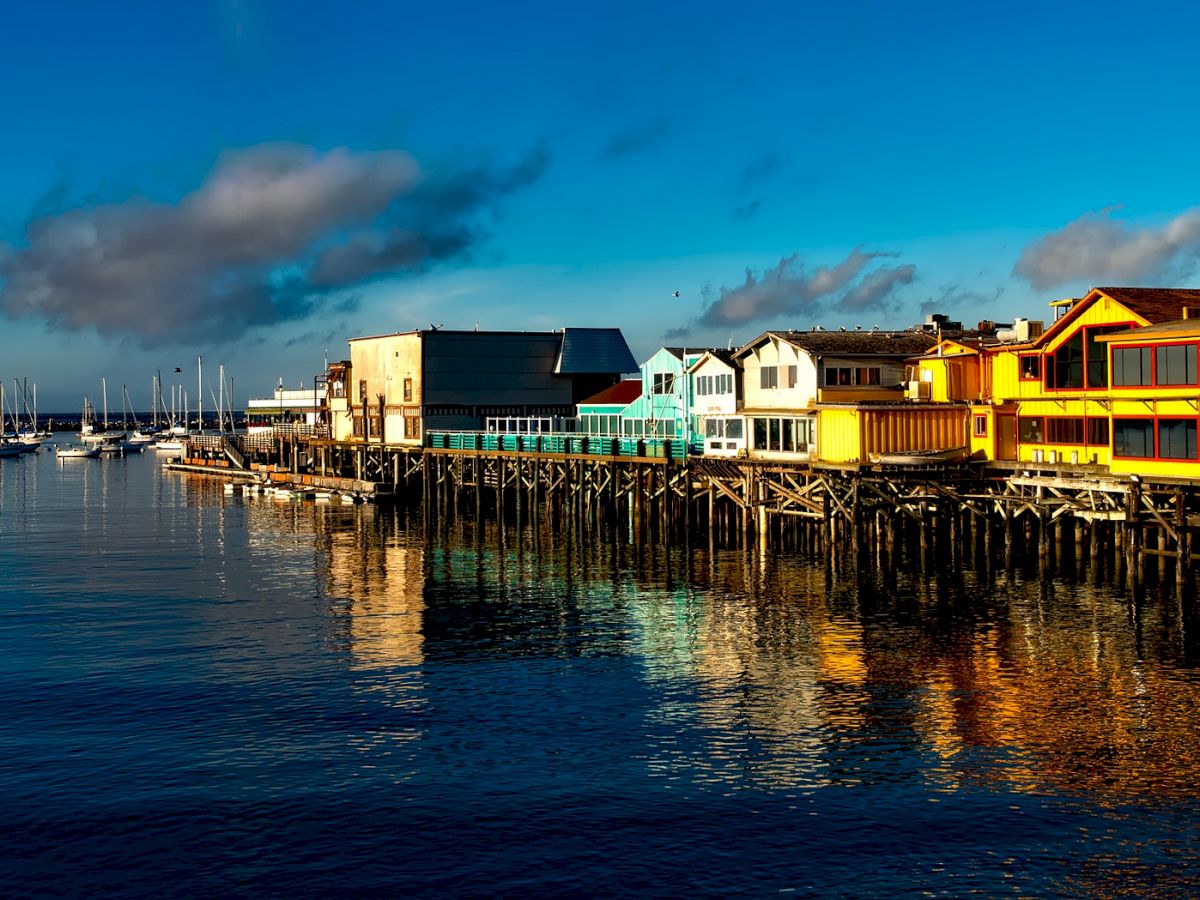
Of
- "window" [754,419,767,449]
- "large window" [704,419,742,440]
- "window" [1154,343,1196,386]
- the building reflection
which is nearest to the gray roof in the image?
the building reflection

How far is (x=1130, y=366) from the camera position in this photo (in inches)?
2046

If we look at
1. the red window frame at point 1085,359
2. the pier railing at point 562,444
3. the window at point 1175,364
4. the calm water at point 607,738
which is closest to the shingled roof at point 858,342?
the pier railing at point 562,444

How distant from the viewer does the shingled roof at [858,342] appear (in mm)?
66812

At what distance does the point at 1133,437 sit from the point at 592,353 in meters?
59.5

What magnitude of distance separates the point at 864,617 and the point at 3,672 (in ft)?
95.9

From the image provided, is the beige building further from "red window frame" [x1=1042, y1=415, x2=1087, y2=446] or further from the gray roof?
"red window frame" [x1=1042, y1=415, x2=1087, y2=446]

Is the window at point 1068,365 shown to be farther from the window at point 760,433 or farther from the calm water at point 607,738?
the window at point 760,433

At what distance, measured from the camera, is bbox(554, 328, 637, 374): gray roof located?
10525cm

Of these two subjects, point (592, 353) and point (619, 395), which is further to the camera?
point (592, 353)

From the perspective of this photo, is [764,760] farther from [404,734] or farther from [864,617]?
[864,617]

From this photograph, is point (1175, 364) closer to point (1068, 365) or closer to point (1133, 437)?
point (1133, 437)

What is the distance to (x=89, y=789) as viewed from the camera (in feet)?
95.2

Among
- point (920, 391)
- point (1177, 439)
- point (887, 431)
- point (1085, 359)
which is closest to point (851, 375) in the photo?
point (920, 391)

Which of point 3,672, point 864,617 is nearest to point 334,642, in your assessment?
point 3,672
